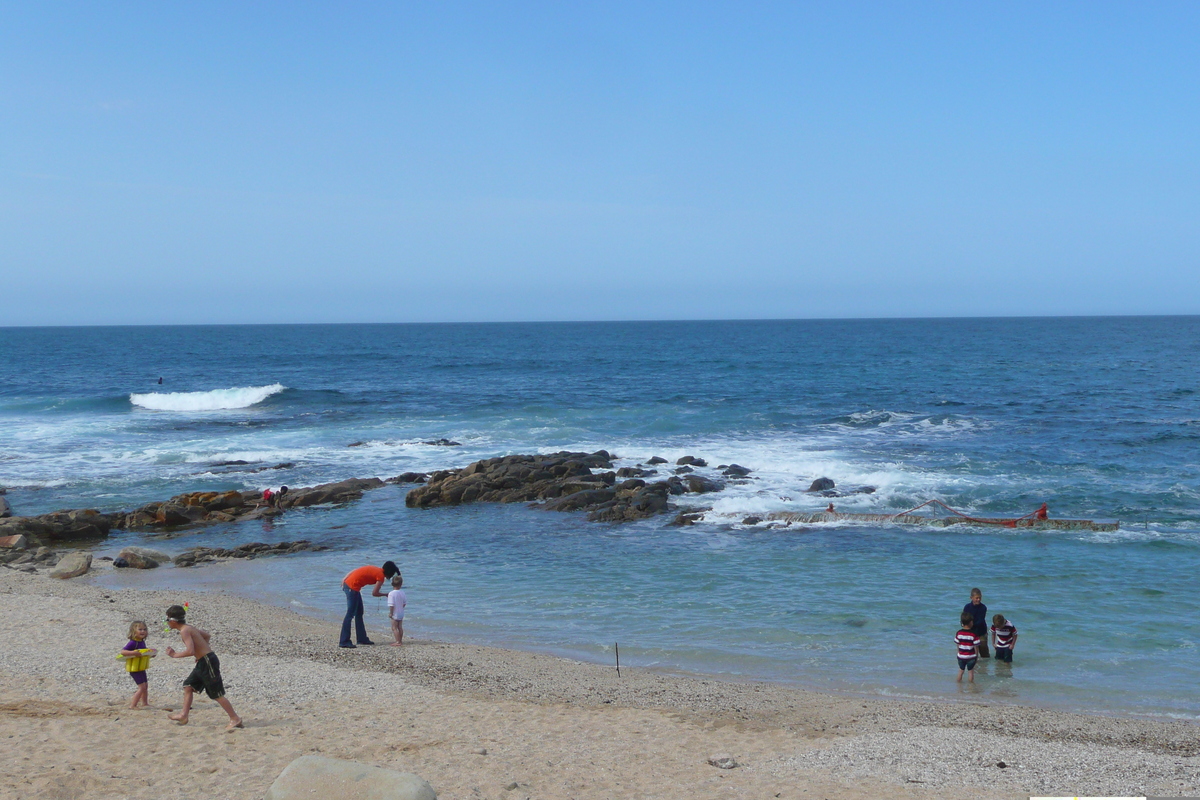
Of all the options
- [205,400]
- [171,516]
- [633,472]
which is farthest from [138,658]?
[205,400]

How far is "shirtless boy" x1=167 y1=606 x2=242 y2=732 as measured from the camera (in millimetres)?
10291

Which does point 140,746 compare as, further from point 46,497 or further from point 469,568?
point 46,497

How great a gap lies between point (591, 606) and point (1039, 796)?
31.3 ft

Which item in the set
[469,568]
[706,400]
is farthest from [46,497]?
[706,400]

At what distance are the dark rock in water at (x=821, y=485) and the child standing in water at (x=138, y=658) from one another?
67.0 ft

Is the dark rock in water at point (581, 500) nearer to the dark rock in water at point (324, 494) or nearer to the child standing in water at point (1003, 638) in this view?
the dark rock in water at point (324, 494)

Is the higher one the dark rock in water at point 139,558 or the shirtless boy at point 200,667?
the shirtless boy at point 200,667

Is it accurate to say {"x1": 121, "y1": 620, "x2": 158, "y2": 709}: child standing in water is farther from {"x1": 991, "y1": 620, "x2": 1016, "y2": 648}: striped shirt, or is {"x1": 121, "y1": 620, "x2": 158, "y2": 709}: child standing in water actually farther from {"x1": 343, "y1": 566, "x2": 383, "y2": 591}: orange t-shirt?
{"x1": 991, "y1": 620, "x2": 1016, "y2": 648}: striped shirt

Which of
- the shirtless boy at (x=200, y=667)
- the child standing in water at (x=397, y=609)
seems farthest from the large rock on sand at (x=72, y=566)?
the shirtless boy at (x=200, y=667)

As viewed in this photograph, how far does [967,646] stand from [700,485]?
48.9 ft

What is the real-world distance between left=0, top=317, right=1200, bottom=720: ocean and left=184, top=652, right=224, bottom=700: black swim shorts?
5.77 m

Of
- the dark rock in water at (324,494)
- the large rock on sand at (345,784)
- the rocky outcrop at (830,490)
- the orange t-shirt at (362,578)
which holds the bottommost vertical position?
the dark rock in water at (324,494)

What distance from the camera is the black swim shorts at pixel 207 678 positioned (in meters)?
10.4

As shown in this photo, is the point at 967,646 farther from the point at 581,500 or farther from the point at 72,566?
the point at 72,566
